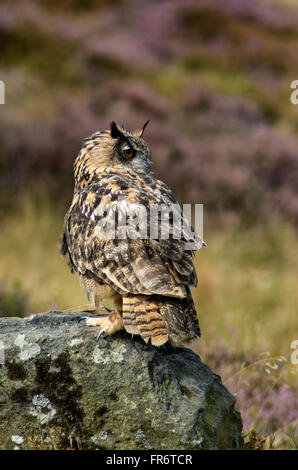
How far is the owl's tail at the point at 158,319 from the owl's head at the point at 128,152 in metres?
1.02

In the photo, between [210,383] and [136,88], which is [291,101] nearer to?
[136,88]

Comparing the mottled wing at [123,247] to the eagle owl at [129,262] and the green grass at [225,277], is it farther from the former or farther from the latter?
the green grass at [225,277]

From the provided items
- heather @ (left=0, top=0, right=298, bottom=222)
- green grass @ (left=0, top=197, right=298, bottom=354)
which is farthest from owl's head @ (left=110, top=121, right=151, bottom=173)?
heather @ (left=0, top=0, right=298, bottom=222)

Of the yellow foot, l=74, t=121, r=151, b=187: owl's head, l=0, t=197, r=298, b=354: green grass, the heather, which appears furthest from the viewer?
the heather

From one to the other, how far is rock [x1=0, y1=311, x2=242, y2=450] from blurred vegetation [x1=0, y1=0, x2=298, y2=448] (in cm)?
72

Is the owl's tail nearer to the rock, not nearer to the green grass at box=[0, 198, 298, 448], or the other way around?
the rock

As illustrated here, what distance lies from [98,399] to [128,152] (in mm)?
1449

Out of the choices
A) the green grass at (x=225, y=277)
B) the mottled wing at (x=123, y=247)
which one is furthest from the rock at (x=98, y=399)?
the green grass at (x=225, y=277)

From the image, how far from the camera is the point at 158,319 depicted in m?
2.70

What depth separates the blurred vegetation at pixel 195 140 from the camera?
19.7 ft

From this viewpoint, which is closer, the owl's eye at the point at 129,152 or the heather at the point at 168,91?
the owl's eye at the point at 129,152

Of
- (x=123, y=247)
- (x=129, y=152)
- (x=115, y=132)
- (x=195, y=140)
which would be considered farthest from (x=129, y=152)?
(x=195, y=140)

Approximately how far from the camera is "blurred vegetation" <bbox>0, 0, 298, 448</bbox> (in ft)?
19.7

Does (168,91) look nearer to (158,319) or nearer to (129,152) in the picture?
(129,152)
